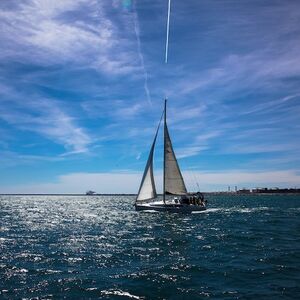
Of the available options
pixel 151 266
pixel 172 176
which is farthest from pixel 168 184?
pixel 151 266

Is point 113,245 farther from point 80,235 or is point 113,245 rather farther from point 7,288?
point 7,288

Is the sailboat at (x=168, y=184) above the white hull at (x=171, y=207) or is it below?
above

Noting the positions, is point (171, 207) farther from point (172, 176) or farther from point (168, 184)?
point (172, 176)

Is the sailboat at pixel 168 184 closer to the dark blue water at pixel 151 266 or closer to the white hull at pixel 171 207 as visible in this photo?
the white hull at pixel 171 207

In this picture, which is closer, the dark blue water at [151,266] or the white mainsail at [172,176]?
the dark blue water at [151,266]

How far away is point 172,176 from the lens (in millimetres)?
63969

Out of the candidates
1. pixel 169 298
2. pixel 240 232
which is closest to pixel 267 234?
pixel 240 232

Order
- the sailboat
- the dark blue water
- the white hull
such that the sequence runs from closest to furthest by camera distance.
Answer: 1. the dark blue water
2. the white hull
3. the sailboat

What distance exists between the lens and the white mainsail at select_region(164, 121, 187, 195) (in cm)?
6372

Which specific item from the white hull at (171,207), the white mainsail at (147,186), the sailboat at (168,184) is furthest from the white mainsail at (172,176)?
the white hull at (171,207)

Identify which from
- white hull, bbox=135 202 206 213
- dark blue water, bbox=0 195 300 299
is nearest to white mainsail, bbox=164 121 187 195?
white hull, bbox=135 202 206 213

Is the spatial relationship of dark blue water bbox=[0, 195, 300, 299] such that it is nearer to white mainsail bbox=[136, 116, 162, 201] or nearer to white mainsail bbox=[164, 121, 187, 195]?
white mainsail bbox=[136, 116, 162, 201]

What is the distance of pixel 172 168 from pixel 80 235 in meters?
30.1

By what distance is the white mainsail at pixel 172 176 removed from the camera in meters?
63.7
